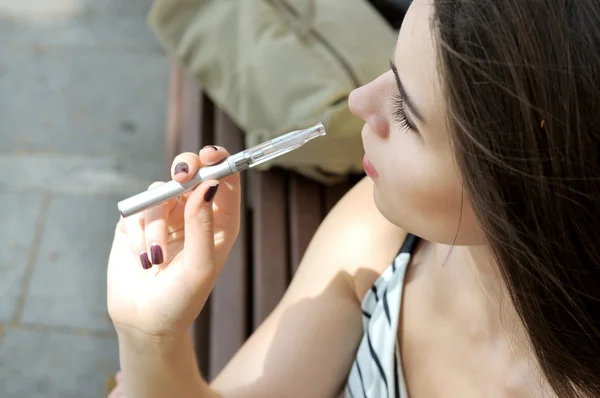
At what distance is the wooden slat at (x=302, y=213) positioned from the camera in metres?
1.11

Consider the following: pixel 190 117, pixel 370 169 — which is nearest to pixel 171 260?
pixel 370 169

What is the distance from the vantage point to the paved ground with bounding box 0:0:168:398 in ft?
4.66

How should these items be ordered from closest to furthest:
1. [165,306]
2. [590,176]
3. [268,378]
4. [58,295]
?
[590,176]
[165,306]
[268,378]
[58,295]

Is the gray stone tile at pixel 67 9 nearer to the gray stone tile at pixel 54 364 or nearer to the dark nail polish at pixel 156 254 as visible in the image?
the gray stone tile at pixel 54 364

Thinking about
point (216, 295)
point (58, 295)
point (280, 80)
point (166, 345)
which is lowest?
point (58, 295)

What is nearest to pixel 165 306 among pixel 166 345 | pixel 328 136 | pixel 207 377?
pixel 166 345

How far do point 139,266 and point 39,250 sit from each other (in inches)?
39.5

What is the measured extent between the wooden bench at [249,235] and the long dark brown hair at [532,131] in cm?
59

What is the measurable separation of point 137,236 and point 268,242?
471 millimetres

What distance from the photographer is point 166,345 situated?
0.64 m

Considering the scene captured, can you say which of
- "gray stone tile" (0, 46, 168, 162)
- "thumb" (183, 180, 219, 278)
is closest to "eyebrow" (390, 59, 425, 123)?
"thumb" (183, 180, 219, 278)

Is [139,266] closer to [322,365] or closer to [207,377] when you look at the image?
[322,365]

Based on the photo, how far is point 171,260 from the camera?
0.66m

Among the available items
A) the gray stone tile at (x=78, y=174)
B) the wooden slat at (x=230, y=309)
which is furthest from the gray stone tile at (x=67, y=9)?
the wooden slat at (x=230, y=309)
